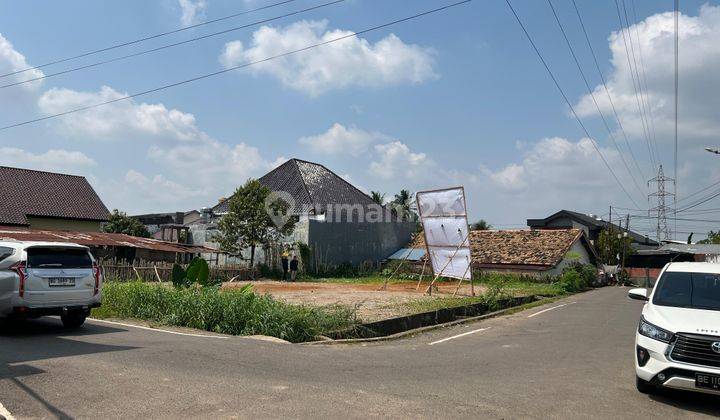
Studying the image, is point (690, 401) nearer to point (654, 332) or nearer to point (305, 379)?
point (654, 332)

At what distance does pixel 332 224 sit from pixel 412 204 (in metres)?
30.9

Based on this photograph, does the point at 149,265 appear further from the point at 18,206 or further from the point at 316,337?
the point at 18,206

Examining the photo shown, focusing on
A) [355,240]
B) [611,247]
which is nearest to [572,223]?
[611,247]

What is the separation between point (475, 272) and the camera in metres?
41.9

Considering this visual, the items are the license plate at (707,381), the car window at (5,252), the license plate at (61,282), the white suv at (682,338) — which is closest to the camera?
the license plate at (707,381)

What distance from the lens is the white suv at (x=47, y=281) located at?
9.96 meters

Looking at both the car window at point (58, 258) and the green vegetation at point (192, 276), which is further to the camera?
the green vegetation at point (192, 276)

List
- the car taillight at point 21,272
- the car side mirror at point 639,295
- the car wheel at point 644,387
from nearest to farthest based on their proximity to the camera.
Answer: the car wheel at point 644,387
the car side mirror at point 639,295
the car taillight at point 21,272

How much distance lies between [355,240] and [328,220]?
9.66ft

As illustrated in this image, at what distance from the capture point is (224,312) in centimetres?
1228

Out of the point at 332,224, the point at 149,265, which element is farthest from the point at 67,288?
the point at 332,224

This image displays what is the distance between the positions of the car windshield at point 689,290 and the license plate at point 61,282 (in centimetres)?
978

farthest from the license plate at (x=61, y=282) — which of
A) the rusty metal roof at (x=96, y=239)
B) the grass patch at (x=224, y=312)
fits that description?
the rusty metal roof at (x=96, y=239)

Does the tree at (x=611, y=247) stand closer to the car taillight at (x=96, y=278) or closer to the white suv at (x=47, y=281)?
the car taillight at (x=96, y=278)
